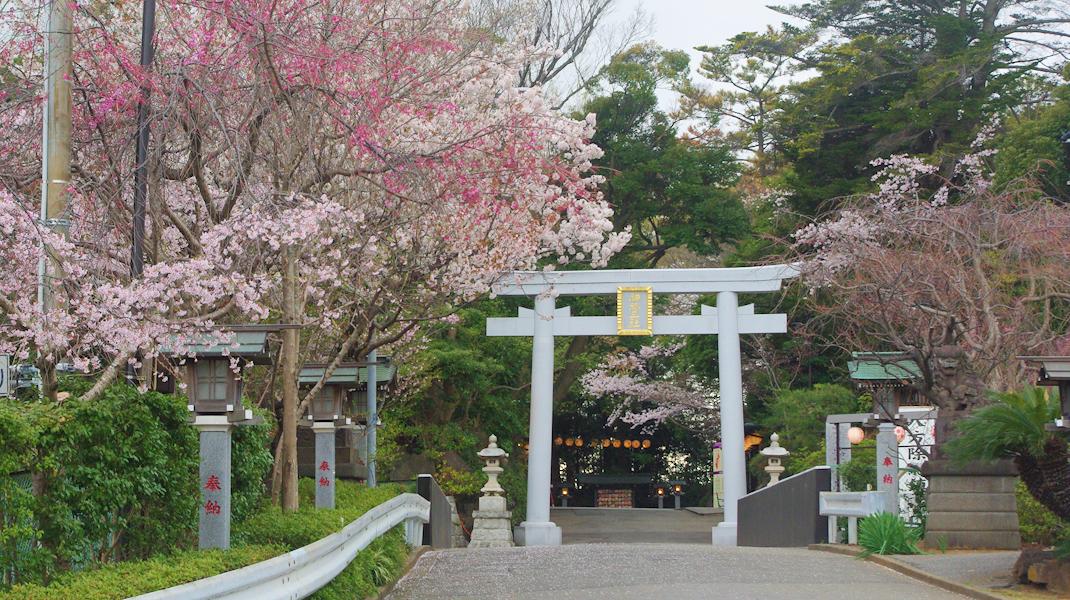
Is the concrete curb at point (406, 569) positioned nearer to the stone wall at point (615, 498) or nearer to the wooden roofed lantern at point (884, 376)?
the wooden roofed lantern at point (884, 376)

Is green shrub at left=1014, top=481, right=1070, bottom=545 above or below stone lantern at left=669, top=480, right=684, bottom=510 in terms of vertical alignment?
above

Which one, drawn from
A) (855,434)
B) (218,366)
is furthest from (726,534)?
(218,366)

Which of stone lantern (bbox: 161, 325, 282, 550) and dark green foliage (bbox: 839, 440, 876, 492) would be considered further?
dark green foliage (bbox: 839, 440, 876, 492)

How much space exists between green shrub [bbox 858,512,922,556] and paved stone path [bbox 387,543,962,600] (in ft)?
1.13

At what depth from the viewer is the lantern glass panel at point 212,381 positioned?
34.2ft

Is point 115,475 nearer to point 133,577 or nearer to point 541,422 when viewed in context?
point 133,577

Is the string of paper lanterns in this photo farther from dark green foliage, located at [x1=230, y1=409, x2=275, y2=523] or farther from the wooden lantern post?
the wooden lantern post

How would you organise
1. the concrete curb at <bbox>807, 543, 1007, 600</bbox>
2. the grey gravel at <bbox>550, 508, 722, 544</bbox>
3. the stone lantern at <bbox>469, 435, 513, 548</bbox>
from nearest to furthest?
the concrete curb at <bbox>807, 543, 1007, 600</bbox> → the stone lantern at <bbox>469, 435, 513, 548</bbox> → the grey gravel at <bbox>550, 508, 722, 544</bbox>

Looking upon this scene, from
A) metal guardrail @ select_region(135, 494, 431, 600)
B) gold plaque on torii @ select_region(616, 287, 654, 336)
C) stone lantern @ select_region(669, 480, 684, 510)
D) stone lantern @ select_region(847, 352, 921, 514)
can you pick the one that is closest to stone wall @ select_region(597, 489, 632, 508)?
stone lantern @ select_region(669, 480, 684, 510)

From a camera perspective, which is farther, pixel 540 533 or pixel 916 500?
pixel 540 533

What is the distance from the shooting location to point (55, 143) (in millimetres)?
9875

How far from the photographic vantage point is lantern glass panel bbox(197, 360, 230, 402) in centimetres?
1041

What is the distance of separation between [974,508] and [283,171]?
882 centimetres

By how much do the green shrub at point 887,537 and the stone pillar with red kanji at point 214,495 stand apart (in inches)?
309
